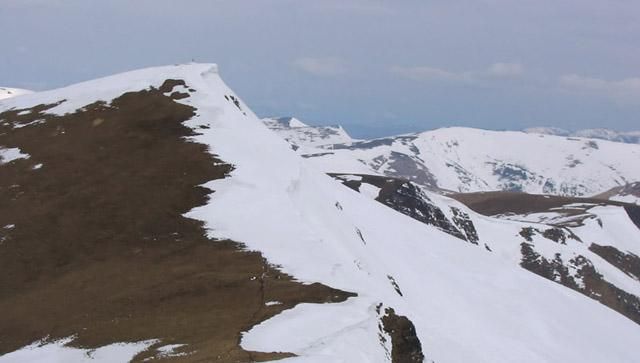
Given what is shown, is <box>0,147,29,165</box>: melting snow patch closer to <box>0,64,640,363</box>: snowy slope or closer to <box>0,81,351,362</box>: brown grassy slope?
→ <box>0,81,351,362</box>: brown grassy slope

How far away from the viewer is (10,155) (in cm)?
6712

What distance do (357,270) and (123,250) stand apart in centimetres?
1765

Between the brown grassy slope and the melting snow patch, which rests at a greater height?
the melting snow patch

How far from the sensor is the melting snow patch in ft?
216

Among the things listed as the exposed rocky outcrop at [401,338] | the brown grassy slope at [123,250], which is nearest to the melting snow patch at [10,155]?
the brown grassy slope at [123,250]

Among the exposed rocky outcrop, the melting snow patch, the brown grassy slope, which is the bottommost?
the exposed rocky outcrop

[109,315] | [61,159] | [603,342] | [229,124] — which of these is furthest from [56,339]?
[603,342]

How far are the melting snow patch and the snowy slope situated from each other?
1323 cm

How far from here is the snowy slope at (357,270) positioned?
30.9 metres

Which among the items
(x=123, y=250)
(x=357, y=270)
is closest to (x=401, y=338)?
(x=357, y=270)

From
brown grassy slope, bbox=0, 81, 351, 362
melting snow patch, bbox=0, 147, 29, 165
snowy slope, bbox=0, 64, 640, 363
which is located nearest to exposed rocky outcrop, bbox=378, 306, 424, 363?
snowy slope, bbox=0, 64, 640, 363

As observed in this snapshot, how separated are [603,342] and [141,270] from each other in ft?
239

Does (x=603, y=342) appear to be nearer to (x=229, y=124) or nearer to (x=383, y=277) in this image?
(x=383, y=277)

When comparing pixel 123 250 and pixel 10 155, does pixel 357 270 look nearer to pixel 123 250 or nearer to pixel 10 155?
pixel 123 250
